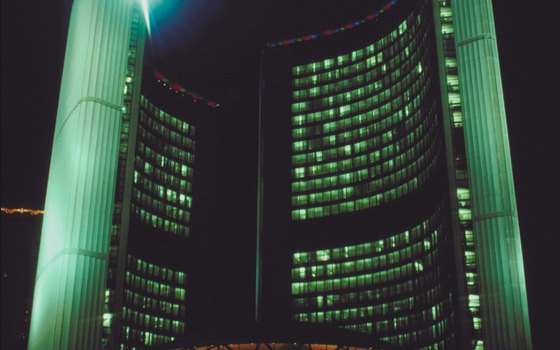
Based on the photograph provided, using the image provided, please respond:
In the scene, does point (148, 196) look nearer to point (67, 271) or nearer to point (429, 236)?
point (429, 236)

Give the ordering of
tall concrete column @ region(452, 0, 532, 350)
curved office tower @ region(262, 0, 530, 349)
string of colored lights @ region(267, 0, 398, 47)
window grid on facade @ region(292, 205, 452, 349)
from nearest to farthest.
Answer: tall concrete column @ region(452, 0, 532, 350) < window grid on facade @ region(292, 205, 452, 349) < curved office tower @ region(262, 0, 530, 349) < string of colored lights @ region(267, 0, 398, 47)

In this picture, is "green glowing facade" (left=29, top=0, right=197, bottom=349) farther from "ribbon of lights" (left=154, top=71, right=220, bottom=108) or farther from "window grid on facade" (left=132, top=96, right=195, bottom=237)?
"ribbon of lights" (left=154, top=71, right=220, bottom=108)

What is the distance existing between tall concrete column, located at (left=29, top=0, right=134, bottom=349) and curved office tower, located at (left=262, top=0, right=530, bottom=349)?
45.9m

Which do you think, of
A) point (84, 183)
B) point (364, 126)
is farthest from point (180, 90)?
point (84, 183)

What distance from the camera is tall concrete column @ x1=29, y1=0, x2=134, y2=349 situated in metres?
44.7

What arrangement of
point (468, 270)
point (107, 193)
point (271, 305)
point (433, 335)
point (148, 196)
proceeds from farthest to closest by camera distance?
1. point (148, 196)
2. point (271, 305)
3. point (433, 335)
4. point (468, 270)
5. point (107, 193)

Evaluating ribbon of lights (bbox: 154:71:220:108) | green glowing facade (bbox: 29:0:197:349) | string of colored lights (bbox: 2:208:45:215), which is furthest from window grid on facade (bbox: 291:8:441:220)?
green glowing facade (bbox: 29:0:197:349)

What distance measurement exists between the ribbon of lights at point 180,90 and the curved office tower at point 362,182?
17.1 m

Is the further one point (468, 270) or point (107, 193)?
point (468, 270)

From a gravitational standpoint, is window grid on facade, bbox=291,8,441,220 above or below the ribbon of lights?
below

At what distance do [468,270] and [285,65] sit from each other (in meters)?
72.9

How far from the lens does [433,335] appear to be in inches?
3996

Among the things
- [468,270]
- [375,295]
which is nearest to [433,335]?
[375,295]

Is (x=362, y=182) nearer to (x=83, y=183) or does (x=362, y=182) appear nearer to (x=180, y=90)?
(x=180, y=90)
